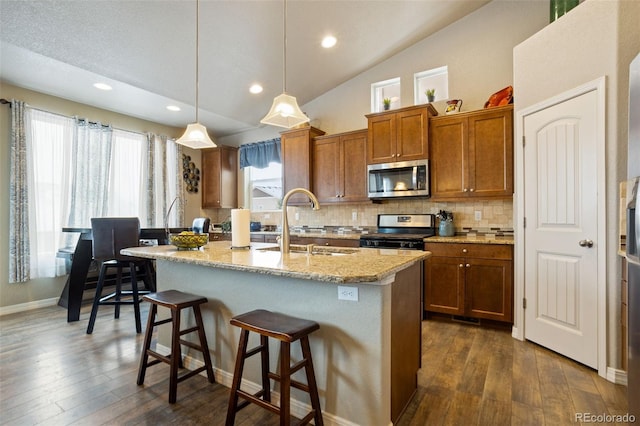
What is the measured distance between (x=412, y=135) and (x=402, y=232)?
1.20 metres

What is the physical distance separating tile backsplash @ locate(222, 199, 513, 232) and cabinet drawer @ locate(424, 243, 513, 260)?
1.84 feet

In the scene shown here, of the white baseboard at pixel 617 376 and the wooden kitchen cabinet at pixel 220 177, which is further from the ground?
the wooden kitchen cabinet at pixel 220 177

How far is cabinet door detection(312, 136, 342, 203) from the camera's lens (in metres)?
4.36

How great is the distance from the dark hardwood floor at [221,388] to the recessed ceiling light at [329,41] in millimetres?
3292

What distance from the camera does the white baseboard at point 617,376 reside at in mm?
2072

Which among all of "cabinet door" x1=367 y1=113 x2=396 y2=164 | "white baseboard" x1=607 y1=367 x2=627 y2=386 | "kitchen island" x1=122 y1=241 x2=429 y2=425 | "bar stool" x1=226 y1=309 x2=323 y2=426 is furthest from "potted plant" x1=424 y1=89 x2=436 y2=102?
"bar stool" x1=226 y1=309 x2=323 y2=426

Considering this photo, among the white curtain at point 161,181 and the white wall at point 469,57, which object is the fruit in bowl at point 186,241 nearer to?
the white curtain at point 161,181

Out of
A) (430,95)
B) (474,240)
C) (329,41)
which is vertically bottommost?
(474,240)

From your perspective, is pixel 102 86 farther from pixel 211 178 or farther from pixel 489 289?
pixel 489 289

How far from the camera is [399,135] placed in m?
3.75

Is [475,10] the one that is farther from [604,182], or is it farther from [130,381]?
[130,381]

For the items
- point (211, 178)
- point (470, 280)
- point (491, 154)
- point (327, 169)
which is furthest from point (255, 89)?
point (470, 280)

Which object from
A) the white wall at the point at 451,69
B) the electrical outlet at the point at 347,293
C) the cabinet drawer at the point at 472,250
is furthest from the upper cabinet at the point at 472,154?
the electrical outlet at the point at 347,293

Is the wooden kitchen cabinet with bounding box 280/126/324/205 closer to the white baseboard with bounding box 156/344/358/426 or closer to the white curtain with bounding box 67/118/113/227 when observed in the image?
the white curtain with bounding box 67/118/113/227
